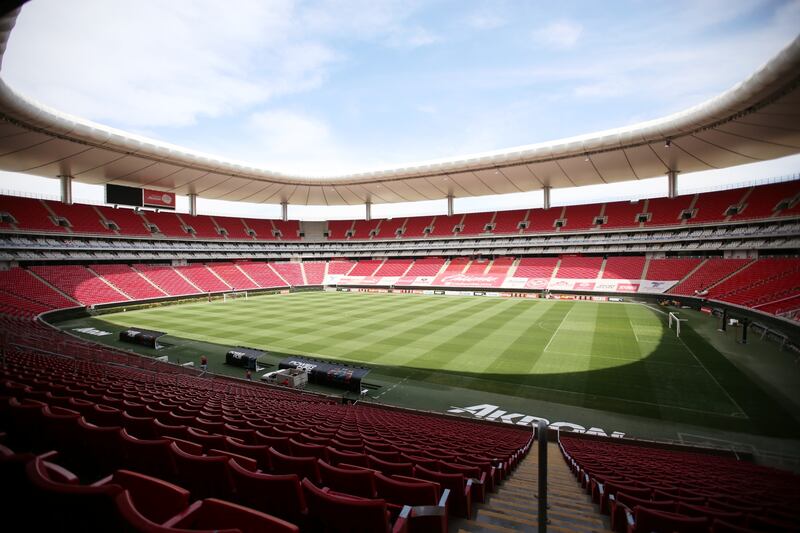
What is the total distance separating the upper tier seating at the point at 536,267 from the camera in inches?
1896

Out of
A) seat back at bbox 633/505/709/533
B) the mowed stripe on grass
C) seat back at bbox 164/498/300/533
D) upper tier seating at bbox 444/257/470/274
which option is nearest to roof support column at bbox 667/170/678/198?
the mowed stripe on grass

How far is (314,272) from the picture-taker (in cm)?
6091

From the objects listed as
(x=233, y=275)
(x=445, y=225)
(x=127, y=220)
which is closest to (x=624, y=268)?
(x=445, y=225)

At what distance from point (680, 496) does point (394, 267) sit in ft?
183

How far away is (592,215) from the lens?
52.2m

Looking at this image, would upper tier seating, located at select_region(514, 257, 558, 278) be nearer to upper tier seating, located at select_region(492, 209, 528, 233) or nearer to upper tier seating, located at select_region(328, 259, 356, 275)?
upper tier seating, located at select_region(492, 209, 528, 233)

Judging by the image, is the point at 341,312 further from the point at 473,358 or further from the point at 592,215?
the point at 592,215

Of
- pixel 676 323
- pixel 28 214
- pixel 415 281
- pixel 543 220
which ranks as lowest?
pixel 676 323

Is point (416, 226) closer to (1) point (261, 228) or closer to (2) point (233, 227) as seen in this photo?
(1) point (261, 228)

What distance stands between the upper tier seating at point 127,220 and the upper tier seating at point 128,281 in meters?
6.44

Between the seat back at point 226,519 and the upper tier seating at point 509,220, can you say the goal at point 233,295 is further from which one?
the seat back at point 226,519

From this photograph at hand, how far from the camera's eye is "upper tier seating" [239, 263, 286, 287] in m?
52.7

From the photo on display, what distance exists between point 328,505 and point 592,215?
58.1 metres

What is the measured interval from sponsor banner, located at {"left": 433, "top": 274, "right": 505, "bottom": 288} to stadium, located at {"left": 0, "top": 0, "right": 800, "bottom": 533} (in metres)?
0.33
